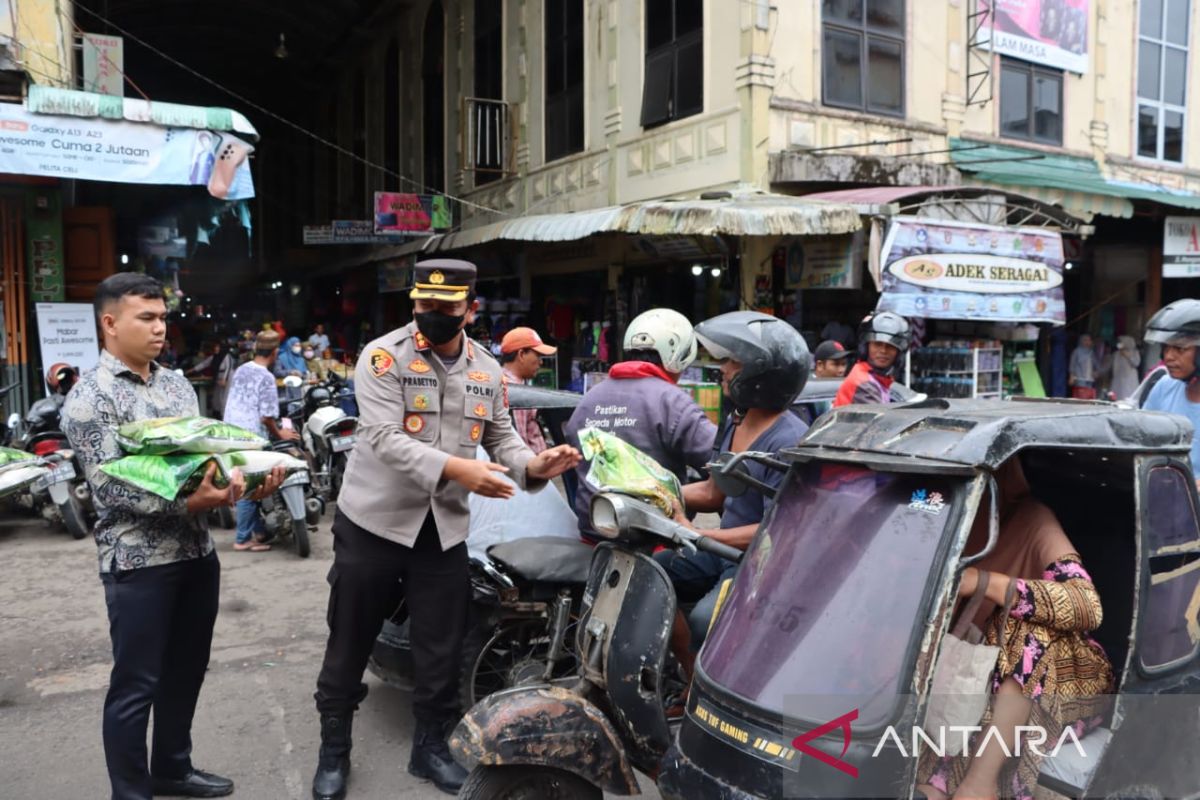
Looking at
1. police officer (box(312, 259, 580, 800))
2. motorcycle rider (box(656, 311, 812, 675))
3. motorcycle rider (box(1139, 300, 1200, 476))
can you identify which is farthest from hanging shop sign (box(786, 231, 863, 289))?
police officer (box(312, 259, 580, 800))

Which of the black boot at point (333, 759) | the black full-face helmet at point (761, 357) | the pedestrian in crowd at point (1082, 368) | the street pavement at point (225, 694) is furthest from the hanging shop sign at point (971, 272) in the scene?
the black boot at point (333, 759)

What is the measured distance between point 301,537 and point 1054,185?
34.2 ft

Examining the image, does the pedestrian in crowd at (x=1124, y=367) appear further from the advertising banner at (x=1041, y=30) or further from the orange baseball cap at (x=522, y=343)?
the orange baseball cap at (x=522, y=343)

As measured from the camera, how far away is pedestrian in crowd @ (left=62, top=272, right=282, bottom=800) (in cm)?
299

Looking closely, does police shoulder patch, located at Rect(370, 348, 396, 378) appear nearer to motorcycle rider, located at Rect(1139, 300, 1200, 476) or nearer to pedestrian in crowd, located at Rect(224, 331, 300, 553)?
motorcycle rider, located at Rect(1139, 300, 1200, 476)

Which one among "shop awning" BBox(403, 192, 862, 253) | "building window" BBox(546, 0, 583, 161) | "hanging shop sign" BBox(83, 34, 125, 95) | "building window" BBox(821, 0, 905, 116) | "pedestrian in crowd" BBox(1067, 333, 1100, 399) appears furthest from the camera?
"building window" BBox(546, 0, 583, 161)

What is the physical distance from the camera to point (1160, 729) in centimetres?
243

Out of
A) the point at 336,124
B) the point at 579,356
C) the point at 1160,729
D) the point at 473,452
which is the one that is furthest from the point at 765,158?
the point at 336,124

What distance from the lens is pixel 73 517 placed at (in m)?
7.43

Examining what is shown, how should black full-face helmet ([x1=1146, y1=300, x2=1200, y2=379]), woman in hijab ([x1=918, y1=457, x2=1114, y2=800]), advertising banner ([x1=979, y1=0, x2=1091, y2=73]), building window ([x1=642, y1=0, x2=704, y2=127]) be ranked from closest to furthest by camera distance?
1. woman in hijab ([x1=918, y1=457, x2=1114, y2=800])
2. black full-face helmet ([x1=1146, y1=300, x2=1200, y2=379])
3. building window ([x1=642, y1=0, x2=704, y2=127])
4. advertising banner ([x1=979, y1=0, x2=1091, y2=73])

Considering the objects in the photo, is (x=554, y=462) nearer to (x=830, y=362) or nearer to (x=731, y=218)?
(x=830, y=362)

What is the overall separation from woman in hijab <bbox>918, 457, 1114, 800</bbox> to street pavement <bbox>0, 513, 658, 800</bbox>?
1455 millimetres

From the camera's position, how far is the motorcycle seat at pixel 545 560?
3572 millimetres

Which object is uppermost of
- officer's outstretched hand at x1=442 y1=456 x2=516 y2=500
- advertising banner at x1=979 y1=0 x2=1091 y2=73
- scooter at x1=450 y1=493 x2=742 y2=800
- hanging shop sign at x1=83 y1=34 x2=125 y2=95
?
advertising banner at x1=979 y1=0 x2=1091 y2=73
